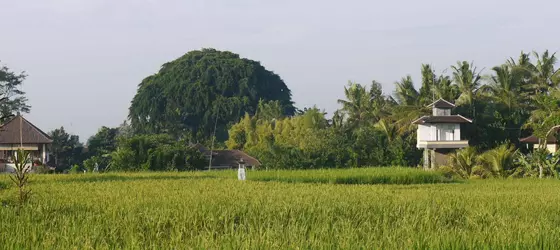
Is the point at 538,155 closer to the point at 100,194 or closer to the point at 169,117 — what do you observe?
the point at 100,194

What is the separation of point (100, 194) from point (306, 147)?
23.9 metres

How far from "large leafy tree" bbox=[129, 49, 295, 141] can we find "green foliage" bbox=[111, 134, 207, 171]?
19.8m

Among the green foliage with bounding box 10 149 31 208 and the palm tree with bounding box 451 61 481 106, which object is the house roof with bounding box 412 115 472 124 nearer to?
the palm tree with bounding box 451 61 481 106

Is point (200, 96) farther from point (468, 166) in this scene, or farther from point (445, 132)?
point (468, 166)

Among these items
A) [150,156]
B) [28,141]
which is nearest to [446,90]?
[150,156]

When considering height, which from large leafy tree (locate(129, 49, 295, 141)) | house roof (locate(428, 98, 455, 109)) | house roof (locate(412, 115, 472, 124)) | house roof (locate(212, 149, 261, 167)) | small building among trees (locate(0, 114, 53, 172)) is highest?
large leafy tree (locate(129, 49, 295, 141))

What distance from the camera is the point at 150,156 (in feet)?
107

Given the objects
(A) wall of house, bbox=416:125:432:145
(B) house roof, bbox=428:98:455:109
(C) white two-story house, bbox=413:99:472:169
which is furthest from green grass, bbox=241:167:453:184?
(A) wall of house, bbox=416:125:432:145

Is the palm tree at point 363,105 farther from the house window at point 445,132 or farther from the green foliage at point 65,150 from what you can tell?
the green foliage at point 65,150

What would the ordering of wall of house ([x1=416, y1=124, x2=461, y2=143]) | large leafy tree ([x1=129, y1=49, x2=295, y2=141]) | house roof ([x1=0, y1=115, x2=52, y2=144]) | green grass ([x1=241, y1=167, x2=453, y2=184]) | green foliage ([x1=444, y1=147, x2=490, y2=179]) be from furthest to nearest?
large leafy tree ([x1=129, y1=49, x2=295, y2=141]) < house roof ([x1=0, y1=115, x2=52, y2=144]) < wall of house ([x1=416, y1=124, x2=461, y2=143]) < green foliage ([x1=444, y1=147, x2=490, y2=179]) < green grass ([x1=241, y1=167, x2=453, y2=184])

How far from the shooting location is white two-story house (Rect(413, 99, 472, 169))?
3612cm

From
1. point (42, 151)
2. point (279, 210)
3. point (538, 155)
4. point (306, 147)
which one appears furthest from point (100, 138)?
point (279, 210)

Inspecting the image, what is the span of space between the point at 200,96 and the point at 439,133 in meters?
26.8

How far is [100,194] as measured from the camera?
13539mm
